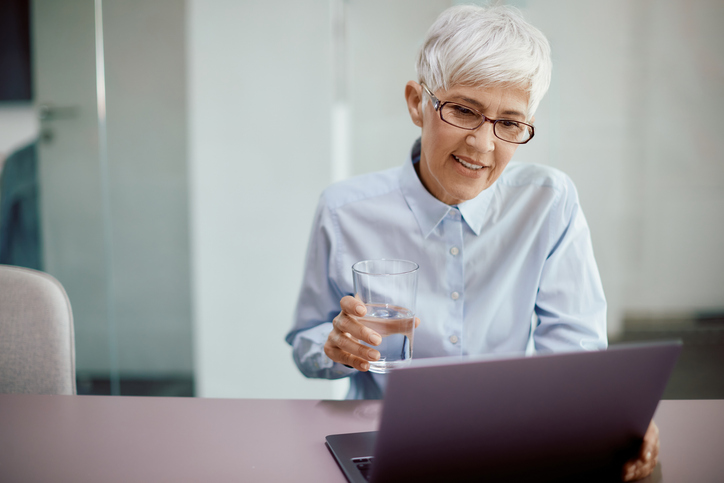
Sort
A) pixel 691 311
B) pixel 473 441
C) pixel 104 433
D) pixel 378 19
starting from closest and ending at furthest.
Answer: pixel 473 441
pixel 104 433
pixel 378 19
pixel 691 311

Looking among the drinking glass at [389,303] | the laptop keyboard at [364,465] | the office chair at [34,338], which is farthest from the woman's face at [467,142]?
the office chair at [34,338]

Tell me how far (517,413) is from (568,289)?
0.70 metres

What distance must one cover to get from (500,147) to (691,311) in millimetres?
2091

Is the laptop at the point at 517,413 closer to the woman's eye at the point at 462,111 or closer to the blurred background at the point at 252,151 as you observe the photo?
the woman's eye at the point at 462,111

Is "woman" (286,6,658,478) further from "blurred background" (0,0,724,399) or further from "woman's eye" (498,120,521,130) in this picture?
"blurred background" (0,0,724,399)

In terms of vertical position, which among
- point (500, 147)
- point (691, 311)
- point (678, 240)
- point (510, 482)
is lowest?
point (691, 311)

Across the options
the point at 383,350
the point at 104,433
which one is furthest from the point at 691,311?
the point at 104,433

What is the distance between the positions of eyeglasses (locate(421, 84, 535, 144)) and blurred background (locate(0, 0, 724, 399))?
1279mm

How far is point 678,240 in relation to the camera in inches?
99.3

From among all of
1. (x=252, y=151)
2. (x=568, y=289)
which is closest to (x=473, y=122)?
(x=568, y=289)

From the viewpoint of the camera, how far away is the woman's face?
1032mm

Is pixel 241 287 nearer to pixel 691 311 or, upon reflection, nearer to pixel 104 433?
pixel 104 433

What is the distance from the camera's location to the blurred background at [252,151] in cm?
230

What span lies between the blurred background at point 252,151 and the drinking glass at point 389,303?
5.07 feet
